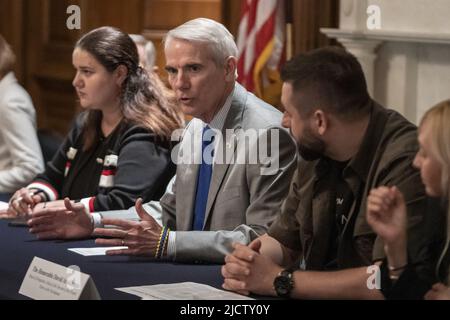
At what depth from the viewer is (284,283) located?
2.65 m

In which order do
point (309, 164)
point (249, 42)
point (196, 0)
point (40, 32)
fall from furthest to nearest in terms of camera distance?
1. point (40, 32)
2. point (196, 0)
3. point (249, 42)
4. point (309, 164)

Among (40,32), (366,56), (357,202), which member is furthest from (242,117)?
(40,32)

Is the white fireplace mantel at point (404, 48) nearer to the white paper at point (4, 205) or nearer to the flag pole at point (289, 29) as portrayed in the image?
the flag pole at point (289, 29)

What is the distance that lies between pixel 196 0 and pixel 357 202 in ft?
13.7

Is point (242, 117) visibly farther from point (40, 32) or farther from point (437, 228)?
point (40, 32)

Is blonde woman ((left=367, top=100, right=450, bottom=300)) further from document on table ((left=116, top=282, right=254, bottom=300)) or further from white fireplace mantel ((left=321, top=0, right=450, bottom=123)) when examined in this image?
white fireplace mantel ((left=321, top=0, right=450, bottom=123))

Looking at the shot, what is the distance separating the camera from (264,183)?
3188 millimetres

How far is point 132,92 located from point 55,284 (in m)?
1.53

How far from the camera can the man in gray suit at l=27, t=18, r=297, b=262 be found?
10.2 feet

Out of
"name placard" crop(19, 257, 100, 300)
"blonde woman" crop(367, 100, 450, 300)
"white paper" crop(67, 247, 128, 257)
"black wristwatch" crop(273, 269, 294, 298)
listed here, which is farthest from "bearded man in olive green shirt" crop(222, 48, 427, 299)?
"white paper" crop(67, 247, 128, 257)

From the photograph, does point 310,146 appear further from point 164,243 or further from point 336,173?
point 164,243

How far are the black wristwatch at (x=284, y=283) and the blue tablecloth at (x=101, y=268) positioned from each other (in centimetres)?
21

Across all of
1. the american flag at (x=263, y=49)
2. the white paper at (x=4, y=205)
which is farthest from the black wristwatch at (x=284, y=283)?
the american flag at (x=263, y=49)

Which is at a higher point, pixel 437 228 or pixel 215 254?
pixel 437 228
